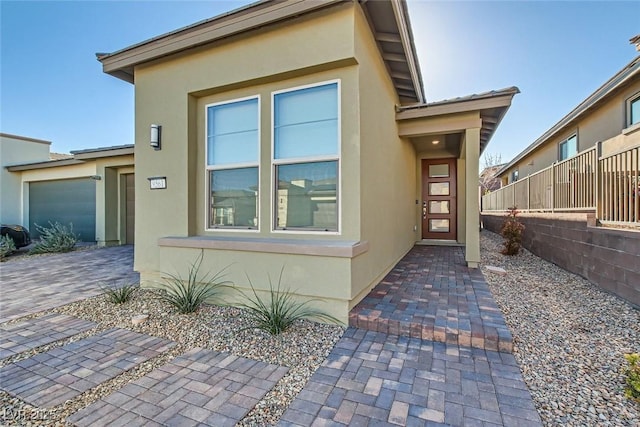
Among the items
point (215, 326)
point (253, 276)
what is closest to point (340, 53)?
point (253, 276)

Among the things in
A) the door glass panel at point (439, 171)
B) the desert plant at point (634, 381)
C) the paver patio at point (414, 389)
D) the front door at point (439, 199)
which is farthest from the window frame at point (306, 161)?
the door glass panel at point (439, 171)

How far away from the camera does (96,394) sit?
92.5 inches

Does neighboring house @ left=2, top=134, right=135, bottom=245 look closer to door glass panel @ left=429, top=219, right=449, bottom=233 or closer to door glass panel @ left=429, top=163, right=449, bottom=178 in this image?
door glass panel @ left=429, top=163, right=449, bottom=178

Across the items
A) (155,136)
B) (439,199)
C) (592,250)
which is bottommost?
(592,250)

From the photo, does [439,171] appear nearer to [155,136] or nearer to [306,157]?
[306,157]

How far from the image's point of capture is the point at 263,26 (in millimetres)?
4066

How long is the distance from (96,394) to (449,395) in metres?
2.81

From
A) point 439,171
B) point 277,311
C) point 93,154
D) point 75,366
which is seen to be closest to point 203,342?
point 277,311

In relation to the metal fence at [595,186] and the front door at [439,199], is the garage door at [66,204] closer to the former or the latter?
the front door at [439,199]

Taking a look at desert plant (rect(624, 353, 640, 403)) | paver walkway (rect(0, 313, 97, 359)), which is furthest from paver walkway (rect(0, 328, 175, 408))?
desert plant (rect(624, 353, 640, 403))

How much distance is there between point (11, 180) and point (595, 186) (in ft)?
64.2

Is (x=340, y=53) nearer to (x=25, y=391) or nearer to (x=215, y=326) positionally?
(x=215, y=326)

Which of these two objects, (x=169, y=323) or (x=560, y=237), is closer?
(x=169, y=323)

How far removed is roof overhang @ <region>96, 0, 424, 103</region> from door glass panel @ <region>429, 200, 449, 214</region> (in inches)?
187
